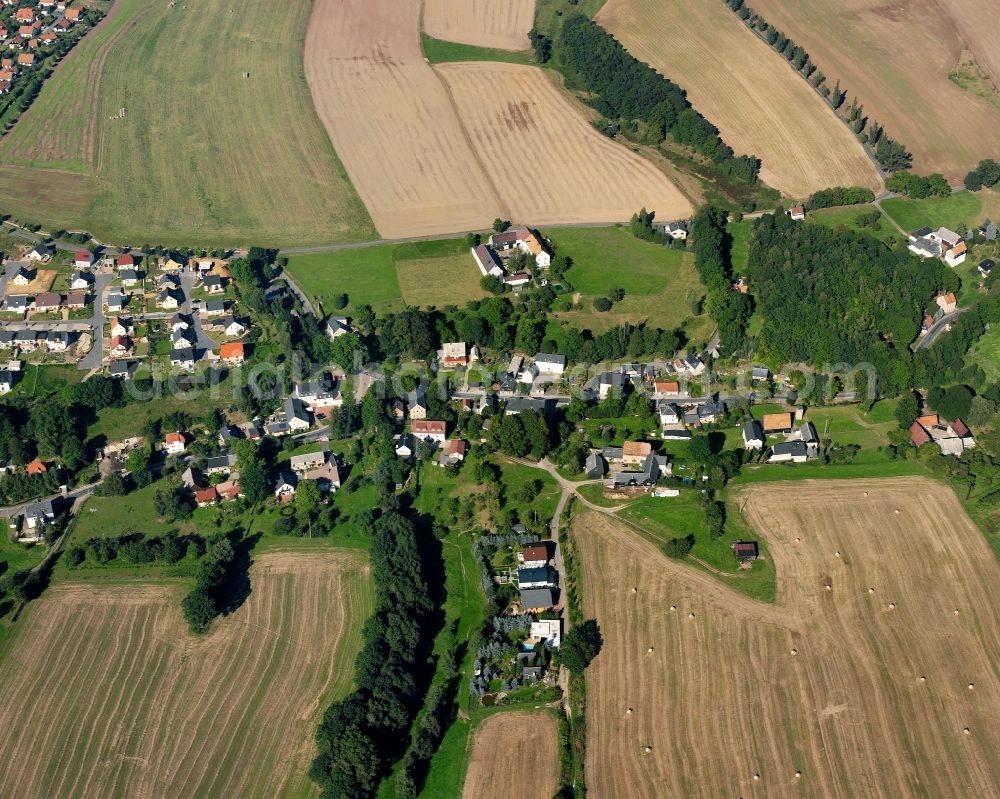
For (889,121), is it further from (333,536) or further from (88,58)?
(88,58)

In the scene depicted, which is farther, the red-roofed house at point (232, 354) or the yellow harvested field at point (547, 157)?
the yellow harvested field at point (547, 157)

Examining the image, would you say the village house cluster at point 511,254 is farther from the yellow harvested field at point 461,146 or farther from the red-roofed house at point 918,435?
the red-roofed house at point 918,435

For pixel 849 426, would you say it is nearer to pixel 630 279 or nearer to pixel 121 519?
pixel 630 279

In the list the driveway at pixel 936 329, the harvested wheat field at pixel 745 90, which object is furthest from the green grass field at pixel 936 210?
the driveway at pixel 936 329

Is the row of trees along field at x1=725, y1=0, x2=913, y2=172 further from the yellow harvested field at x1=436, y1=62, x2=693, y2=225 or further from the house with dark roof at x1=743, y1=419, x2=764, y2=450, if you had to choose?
the house with dark roof at x1=743, y1=419, x2=764, y2=450

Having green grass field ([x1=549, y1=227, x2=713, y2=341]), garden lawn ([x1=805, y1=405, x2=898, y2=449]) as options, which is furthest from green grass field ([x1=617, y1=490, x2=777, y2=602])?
green grass field ([x1=549, y1=227, x2=713, y2=341])

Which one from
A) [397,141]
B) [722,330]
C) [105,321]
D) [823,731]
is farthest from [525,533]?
[397,141]

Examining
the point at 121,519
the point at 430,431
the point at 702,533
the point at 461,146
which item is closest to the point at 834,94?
the point at 461,146
